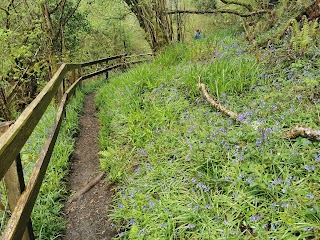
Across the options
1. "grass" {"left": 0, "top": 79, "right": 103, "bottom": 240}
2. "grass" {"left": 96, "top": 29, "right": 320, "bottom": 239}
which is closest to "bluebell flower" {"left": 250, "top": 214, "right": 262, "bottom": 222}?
"grass" {"left": 96, "top": 29, "right": 320, "bottom": 239}

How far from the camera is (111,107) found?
21.6 ft

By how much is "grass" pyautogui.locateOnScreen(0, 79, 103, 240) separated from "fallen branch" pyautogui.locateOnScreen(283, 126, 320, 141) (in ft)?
9.13

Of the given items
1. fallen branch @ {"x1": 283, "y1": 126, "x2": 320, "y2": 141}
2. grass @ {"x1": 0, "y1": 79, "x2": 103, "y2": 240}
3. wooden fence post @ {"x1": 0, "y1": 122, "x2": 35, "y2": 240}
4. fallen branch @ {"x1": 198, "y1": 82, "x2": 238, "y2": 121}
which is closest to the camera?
wooden fence post @ {"x1": 0, "y1": 122, "x2": 35, "y2": 240}

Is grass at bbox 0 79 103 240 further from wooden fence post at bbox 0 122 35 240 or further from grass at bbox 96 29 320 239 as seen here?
grass at bbox 96 29 320 239

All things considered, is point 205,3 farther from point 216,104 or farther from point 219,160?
point 219,160

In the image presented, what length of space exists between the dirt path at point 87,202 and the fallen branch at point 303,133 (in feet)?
7.38

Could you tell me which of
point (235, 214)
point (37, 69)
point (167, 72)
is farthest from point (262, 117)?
point (37, 69)

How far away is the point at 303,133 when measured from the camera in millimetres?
3068

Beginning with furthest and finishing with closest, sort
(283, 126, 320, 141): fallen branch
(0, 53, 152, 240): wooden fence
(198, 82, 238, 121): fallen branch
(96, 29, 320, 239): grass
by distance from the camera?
(198, 82, 238, 121): fallen branch → (283, 126, 320, 141): fallen branch → (96, 29, 320, 239): grass → (0, 53, 152, 240): wooden fence

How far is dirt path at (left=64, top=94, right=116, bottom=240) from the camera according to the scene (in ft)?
10.9

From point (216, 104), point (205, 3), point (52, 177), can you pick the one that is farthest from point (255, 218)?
point (205, 3)

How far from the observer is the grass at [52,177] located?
3.22 metres

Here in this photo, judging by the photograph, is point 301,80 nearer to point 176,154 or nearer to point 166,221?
point 176,154

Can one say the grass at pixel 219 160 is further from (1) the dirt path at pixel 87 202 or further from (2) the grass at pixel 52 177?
(2) the grass at pixel 52 177
